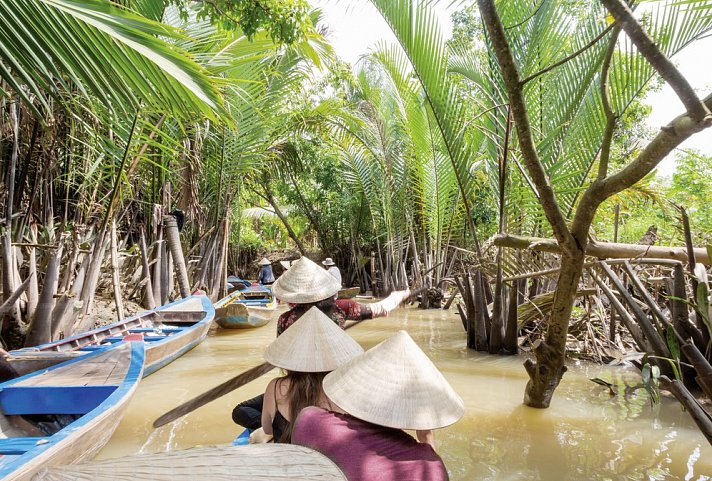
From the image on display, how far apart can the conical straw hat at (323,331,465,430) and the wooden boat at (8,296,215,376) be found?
311 centimetres

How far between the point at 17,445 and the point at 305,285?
1694mm

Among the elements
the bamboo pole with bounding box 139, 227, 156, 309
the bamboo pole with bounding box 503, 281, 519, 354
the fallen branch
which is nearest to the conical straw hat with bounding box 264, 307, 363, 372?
the fallen branch

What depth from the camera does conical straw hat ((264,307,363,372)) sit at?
208 centimetres

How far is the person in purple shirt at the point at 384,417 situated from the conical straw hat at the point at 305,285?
4.60 ft

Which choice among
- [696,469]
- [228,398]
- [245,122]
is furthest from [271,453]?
[245,122]

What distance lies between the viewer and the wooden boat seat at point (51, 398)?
123 inches

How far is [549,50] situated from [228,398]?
4392 millimetres

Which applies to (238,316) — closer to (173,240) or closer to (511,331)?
(173,240)

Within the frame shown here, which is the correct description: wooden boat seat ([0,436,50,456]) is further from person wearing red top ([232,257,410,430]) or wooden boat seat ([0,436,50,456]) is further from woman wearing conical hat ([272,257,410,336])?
woman wearing conical hat ([272,257,410,336])

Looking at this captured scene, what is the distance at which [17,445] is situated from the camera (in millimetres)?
2391

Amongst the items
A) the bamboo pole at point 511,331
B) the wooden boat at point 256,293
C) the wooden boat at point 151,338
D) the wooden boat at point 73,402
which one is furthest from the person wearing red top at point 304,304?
the wooden boat at point 256,293

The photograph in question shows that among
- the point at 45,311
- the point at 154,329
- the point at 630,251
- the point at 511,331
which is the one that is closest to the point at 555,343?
the point at 630,251

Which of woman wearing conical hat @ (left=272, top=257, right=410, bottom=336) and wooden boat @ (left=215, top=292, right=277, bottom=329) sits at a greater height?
woman wearing conical hat @ (left=272, top=257, right=410, bottom=336)

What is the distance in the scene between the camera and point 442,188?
29.2ft
